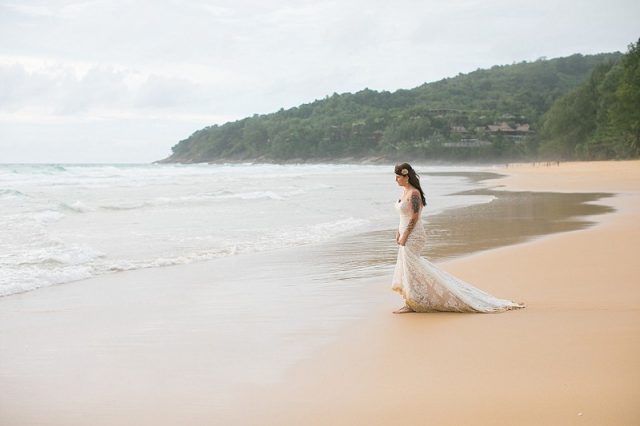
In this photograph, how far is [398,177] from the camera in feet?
21.4

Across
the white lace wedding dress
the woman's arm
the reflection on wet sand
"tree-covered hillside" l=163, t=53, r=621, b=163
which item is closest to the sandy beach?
the white lace wedding dress

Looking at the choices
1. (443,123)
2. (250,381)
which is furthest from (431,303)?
(443,123)

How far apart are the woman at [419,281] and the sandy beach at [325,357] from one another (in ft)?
0.61

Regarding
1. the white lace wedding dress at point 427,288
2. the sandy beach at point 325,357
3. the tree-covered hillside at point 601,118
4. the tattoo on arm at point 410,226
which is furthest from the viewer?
the tree-covered hillside at point 601,118

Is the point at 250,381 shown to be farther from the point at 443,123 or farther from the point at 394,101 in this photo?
the point at 394,101

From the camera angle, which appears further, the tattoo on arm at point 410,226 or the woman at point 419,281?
the tattoo on arm at point 410,226

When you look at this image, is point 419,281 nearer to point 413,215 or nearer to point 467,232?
point 413,215

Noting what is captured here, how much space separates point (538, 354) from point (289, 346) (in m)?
1.96

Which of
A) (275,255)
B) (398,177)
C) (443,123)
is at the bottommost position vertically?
(275,255)

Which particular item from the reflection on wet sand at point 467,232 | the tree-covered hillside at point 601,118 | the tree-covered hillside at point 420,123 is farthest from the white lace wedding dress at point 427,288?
the tree-covered hillside at point 420,123

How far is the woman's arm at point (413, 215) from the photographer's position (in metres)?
6.33

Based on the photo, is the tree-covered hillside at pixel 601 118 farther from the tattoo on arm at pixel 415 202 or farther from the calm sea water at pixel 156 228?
the tattoo on arm at pixel 415 202

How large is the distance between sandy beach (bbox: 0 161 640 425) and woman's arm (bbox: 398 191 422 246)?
30.6 inches

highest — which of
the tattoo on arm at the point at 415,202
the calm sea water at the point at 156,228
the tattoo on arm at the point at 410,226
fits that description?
the tattoo on arm at the point at 415,202
